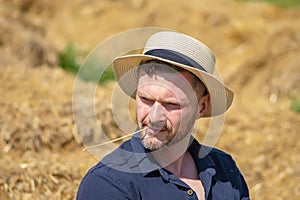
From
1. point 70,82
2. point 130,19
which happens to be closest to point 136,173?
point 70,82

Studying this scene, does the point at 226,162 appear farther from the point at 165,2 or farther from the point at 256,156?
the point at 165,2

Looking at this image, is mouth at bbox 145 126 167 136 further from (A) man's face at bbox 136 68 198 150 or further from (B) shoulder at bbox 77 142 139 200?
(B) shoulder at bbox 77 142 139 200

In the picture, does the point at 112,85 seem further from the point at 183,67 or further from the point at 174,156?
the point at 183,67

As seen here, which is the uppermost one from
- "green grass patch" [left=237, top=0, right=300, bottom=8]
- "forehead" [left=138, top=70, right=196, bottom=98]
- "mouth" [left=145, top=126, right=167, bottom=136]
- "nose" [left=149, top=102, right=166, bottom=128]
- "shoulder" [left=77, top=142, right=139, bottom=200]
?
"forehead" [left=138, top=70, right=196, bottom=98]

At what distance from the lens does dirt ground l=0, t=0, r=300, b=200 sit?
4.56 m

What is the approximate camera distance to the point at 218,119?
2762 mm

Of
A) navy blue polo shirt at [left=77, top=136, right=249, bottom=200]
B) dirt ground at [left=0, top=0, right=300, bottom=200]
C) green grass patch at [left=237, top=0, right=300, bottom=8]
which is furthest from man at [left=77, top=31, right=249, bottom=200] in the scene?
green grass patch at [left=237, top=0, right=300, bottom=8]

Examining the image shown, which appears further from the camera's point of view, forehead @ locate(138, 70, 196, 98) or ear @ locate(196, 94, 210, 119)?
ear @ locate(196, 94, 210, 119)

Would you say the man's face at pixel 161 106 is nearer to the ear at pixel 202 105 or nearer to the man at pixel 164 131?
Result: the man at pixel 164 131

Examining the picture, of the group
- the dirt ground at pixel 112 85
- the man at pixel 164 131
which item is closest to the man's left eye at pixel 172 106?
the man at pixel 164 131

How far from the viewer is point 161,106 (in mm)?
2336

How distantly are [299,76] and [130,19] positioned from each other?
156 inches

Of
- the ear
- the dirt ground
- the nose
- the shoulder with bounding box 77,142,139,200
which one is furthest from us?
the dirt ground

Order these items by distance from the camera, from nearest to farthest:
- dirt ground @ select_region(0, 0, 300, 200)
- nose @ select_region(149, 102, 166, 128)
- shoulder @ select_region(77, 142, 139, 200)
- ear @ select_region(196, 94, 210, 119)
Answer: shoulder @ select_region(77, 142, 139, 200), nose @ select_region(149, 102, 166, 128), ear @ select_region(196, 94, 210, 119), dirt ground @ select_region(0, 0, 300, 200)
